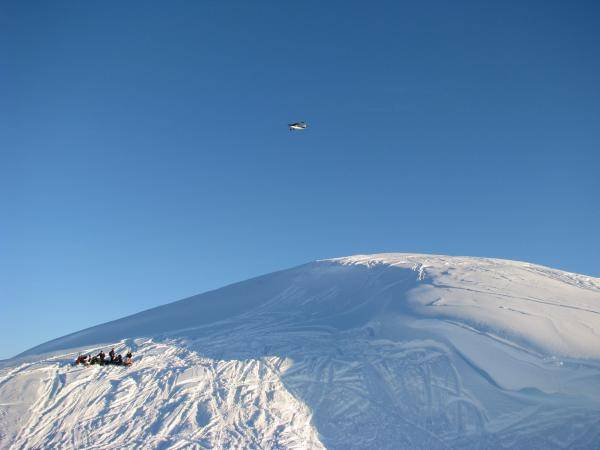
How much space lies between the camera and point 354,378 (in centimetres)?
2491

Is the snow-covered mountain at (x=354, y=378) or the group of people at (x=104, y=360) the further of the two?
the group of people at (x=104, y=360)

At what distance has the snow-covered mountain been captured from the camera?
21453mm

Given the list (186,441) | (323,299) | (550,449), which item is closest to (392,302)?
(323,299)

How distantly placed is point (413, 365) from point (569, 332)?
22.8 ft

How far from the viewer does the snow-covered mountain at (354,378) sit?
21.5 metres

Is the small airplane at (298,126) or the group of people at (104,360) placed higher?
the small airplane at (298,126)

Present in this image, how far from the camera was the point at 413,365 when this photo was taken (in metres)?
25.1

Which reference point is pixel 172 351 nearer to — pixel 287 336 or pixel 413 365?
pixel 287 336

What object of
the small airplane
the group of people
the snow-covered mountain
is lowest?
the snow-covered mountain

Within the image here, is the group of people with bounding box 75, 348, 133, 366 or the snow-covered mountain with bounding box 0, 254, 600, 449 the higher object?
the group of people with bounding box 75, 348, 133, 366

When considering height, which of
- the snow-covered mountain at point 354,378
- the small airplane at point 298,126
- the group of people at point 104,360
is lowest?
the snow-covered mountain at point 354,378

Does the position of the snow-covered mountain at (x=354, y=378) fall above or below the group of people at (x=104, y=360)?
below

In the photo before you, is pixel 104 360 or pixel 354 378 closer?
pixel 354 378

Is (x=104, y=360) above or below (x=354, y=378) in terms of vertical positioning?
above
